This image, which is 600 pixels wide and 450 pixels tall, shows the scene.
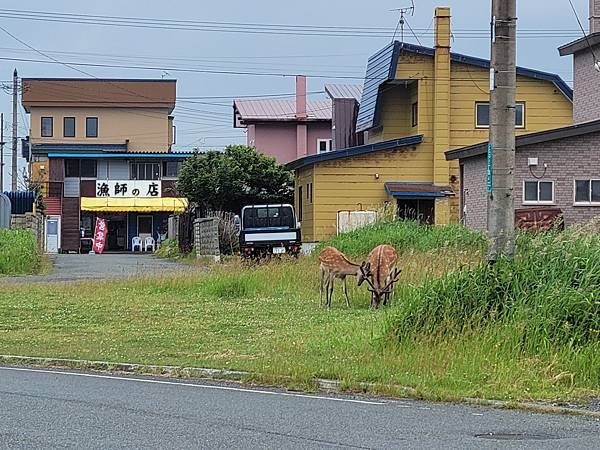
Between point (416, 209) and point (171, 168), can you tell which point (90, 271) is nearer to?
point (416, 209)

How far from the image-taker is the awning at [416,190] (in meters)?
41.4

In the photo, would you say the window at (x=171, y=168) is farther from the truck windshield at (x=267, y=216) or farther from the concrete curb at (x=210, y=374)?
the concrete curb at (x=210, y=374)

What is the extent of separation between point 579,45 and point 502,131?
24.1 m

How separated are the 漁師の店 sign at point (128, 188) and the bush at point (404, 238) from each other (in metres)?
33.4

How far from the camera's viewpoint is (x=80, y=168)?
6625 centimetres

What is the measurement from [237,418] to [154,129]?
67.4 meters

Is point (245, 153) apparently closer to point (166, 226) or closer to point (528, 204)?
point (166, 226)

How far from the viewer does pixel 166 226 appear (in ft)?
218

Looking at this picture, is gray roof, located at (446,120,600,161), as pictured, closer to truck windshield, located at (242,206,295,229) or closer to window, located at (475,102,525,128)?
truck windshield, located at (242,206,295,229)

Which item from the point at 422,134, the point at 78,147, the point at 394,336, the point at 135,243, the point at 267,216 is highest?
the point at 78,147

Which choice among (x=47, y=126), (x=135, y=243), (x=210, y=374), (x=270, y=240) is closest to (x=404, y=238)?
(x=270, y=240)

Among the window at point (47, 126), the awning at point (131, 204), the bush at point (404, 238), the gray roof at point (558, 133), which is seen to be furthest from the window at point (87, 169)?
the gray roof at point (558, 133)

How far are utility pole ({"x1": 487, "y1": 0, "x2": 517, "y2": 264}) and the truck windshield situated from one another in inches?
919

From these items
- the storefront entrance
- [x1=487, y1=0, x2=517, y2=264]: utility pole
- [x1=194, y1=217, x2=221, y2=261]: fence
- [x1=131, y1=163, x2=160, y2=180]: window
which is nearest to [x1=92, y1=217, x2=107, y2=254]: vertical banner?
[x1=131, y1=163, x2=160, y2=180]: window
